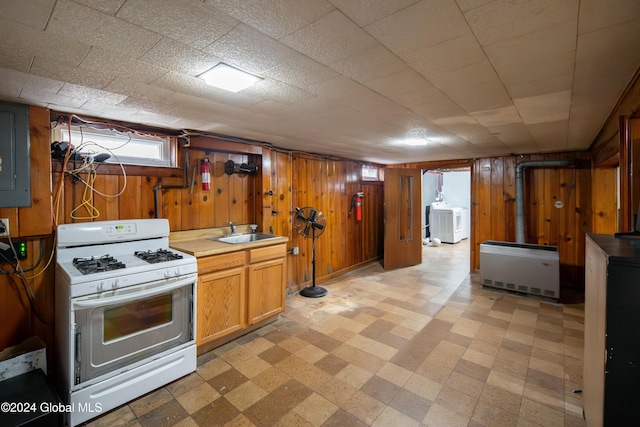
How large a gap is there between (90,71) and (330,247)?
397cm

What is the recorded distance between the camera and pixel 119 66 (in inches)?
61.0

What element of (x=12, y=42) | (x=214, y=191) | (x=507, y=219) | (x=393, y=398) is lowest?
(x=393, y=398)

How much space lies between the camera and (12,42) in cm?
129

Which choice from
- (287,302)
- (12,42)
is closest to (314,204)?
(287,302)

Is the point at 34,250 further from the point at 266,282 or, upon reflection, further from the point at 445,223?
the point at 445,223

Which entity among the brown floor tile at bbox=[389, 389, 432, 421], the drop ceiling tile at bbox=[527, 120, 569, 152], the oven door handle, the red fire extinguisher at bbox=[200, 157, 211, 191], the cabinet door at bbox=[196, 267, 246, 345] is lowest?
the brown floor tile at bbox=[389, 389, 432, 421]

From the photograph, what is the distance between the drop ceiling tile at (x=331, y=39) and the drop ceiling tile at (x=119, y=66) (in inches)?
31.9

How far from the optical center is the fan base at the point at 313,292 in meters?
4.15

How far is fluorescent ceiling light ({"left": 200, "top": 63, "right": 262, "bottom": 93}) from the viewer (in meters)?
1.61

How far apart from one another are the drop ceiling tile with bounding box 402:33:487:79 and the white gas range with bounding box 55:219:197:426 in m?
2.11

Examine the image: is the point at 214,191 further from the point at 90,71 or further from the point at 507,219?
the point at 507,219

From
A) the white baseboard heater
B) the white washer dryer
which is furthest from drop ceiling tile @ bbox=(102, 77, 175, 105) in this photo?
the white washer dryer

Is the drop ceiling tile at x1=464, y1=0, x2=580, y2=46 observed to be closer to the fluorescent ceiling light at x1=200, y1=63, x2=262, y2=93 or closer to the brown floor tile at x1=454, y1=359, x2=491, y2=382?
the fluorescent ceiling light at x1=200, y1=63, x2=262, y2=93

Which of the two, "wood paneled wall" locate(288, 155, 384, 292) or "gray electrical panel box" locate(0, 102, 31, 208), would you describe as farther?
"wood paneled wall" locate(288, 155, 384, 292)
